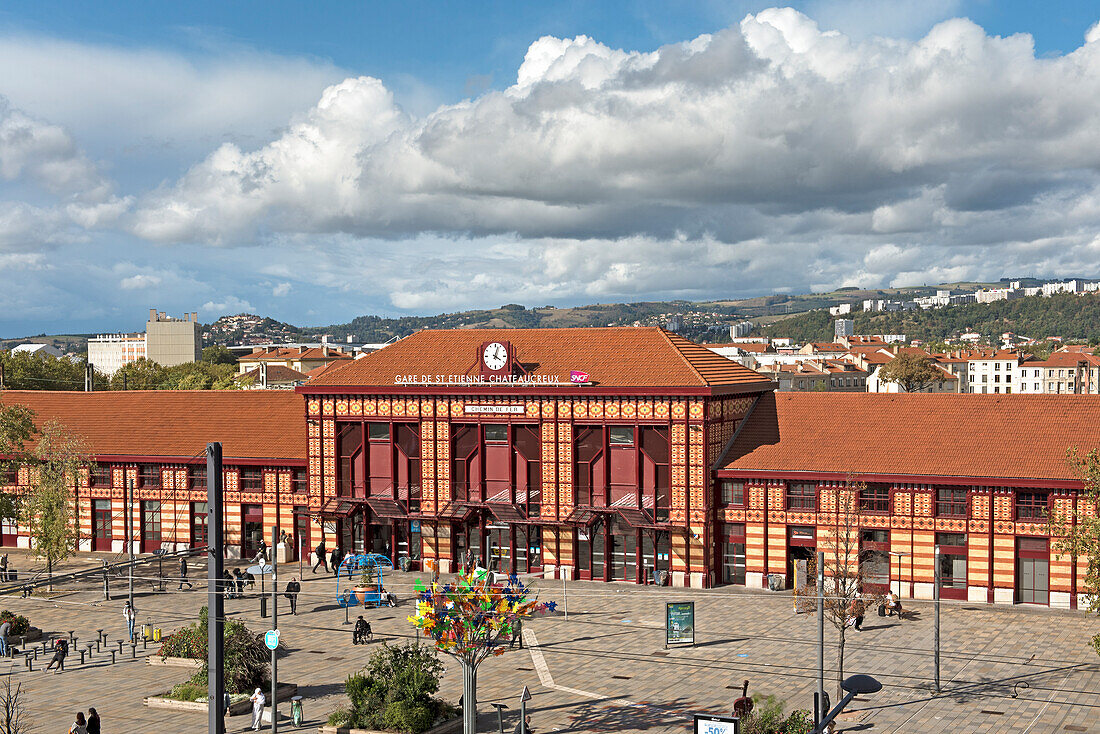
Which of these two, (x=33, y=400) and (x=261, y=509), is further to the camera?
(x=33, y=400)

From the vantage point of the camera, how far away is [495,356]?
65125 millimetres

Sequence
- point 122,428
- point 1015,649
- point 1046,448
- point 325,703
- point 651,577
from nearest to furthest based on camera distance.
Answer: point 325,703 < point 1015,649 < point 1046,448 < point 651,577 < point 122,428

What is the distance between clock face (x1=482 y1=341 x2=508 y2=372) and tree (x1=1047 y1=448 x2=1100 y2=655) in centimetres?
2939

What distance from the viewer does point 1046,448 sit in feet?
187

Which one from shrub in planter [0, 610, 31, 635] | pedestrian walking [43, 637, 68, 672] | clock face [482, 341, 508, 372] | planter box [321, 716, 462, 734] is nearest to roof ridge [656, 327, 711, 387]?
clock face [482, 341, 508, 372]

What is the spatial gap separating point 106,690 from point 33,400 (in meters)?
45.9

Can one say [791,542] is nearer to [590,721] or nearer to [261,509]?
[590,721]

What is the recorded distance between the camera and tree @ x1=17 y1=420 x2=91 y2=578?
2491 inches

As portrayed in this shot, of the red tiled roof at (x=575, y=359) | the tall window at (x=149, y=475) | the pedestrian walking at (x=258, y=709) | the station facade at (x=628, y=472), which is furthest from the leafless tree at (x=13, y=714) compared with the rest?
the tall window at (x=149, y=475)

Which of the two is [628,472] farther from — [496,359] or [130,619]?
[130,619]

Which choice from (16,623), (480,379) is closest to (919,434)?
(480,379)

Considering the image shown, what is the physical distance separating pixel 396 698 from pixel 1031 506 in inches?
1348

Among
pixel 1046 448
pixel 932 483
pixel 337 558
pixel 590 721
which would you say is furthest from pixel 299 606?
pixel 1046 448

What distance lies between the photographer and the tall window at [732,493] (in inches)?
2427
